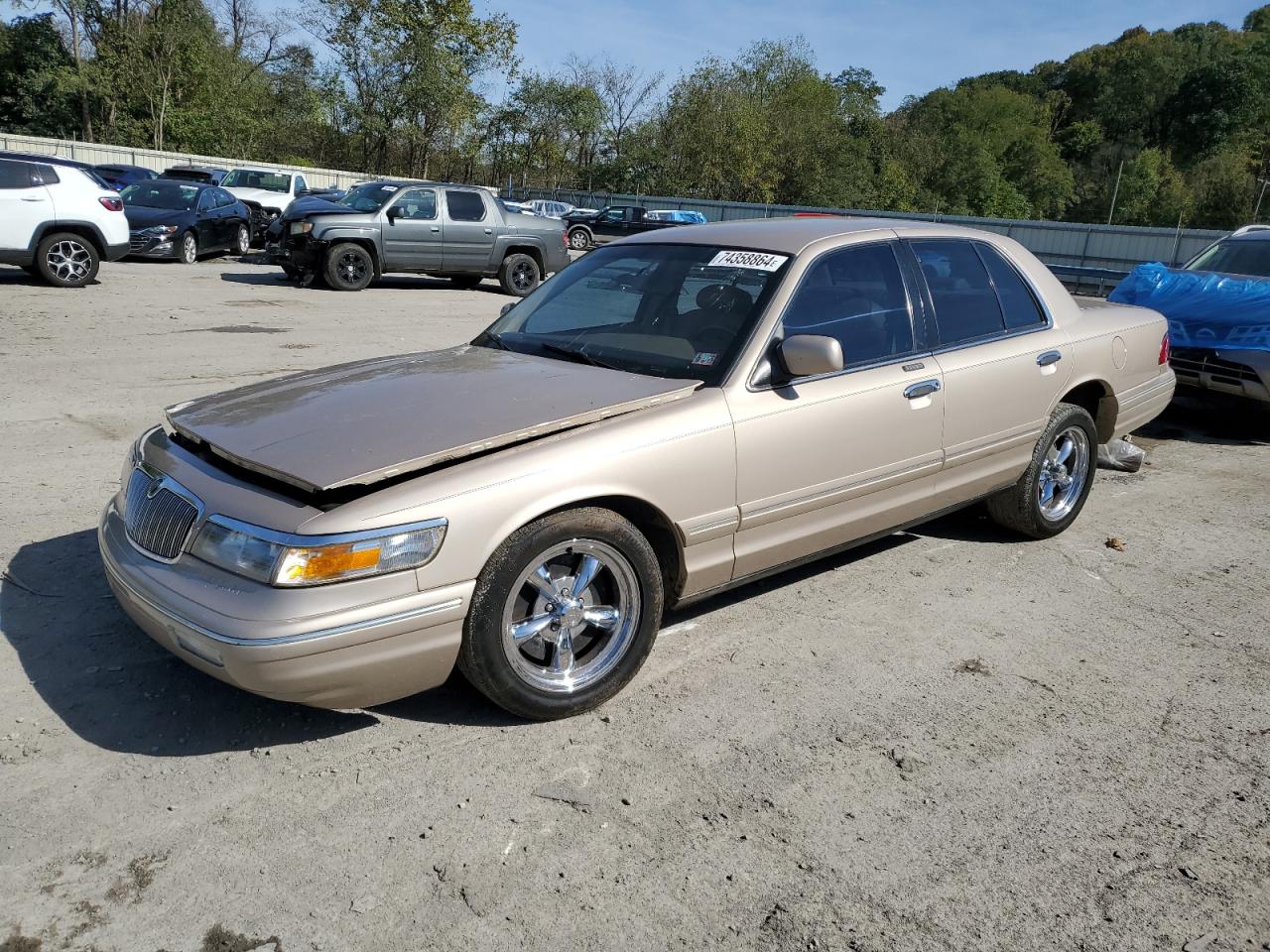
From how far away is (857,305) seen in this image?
4227mm

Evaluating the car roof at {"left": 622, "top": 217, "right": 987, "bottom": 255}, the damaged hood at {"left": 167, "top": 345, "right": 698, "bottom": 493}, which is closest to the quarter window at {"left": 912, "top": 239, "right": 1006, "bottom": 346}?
the car roof at {"left": 622, "top": 217, "right": 987, "bottom": 255}

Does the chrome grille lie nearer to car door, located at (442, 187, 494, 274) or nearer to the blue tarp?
the blue tarp

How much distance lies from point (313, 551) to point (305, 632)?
0.73ft

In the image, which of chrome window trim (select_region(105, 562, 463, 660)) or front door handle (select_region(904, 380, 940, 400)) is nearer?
chrome window trim (select_region(105, 562, 463, 660))

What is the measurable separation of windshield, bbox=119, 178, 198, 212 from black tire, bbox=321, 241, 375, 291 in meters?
4.70

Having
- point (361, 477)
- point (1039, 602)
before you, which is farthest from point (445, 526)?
point (1039, 602)

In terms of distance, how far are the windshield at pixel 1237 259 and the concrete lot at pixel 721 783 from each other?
4.90 m

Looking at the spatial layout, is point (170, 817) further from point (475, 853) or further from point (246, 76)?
point (246, 76)

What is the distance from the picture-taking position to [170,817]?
277 cm

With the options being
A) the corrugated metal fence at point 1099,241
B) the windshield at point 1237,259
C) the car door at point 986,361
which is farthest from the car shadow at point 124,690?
the corrugated metal fence at point 1099,241

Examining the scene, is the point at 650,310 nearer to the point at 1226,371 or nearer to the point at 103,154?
the point at 1226,371

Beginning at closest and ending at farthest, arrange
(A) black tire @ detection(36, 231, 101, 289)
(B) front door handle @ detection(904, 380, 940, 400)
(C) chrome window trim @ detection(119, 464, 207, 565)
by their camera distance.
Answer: (C) chrome window trim @ detection(119, 464, 207, 565)
(B) front door handle @ detection(904, 380, 940, 400)
(A) black tire @ detection(36, 231, 101, 289)

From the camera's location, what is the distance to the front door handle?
4.21m

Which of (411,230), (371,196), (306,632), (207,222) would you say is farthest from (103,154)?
(306,632)
